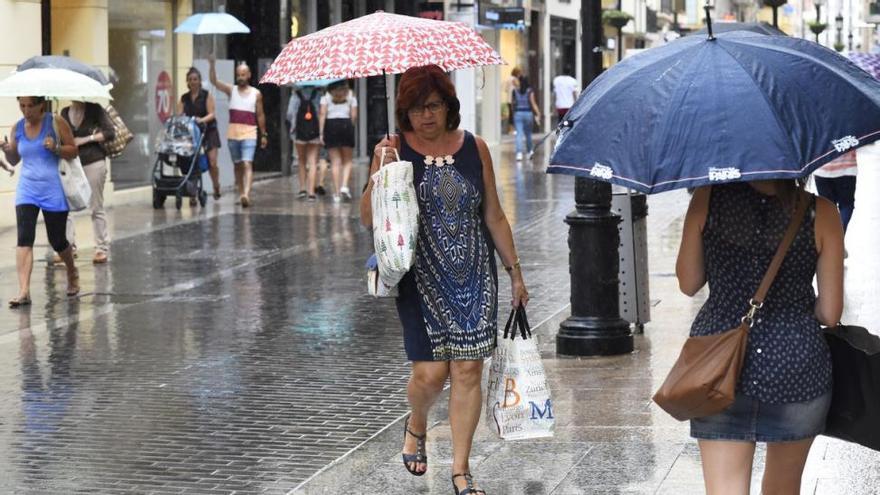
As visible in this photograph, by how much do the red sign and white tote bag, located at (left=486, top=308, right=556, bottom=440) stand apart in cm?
1710

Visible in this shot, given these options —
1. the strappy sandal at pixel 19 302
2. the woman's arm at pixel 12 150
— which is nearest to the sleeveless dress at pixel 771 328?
the strappy sandal at pixel 19 302

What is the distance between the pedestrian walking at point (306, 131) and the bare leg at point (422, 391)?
1526 centimetres

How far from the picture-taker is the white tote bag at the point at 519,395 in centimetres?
616

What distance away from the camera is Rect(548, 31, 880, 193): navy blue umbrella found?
4191mm

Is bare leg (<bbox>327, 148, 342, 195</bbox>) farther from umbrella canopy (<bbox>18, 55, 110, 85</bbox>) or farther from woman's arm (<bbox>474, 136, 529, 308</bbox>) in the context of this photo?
woman's arm (<bbox>474, 136, 529, 308</bbox>)

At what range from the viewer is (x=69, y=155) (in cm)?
1234

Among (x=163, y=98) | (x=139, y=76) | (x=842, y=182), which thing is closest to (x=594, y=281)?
(x=842, y=182)

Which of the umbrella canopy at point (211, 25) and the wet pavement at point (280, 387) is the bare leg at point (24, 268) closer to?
the wet pavement at point (280, 387)

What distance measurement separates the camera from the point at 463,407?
621 cm

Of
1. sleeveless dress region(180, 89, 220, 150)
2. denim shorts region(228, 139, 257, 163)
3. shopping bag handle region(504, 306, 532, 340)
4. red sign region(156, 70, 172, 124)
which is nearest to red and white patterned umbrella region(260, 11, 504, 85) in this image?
shopping bag handle region(504, 306, 532, 340)

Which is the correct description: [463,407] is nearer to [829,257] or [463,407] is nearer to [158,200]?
[829,257]

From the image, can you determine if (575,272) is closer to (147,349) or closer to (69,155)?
(147,349)

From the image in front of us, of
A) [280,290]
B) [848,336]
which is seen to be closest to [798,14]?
[280,290]

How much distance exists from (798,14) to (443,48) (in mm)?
99779
